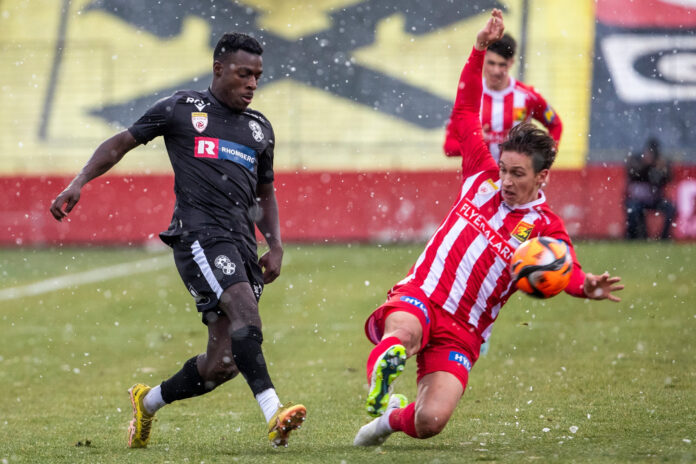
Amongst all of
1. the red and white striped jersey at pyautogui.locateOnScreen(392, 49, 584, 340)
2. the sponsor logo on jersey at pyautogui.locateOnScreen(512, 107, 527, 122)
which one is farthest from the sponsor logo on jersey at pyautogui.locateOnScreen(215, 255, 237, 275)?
the sponsor logo on jersey at pyautogui.locateOnScreen(512, 107, 527, 122)

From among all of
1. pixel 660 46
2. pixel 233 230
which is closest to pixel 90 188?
pixel 660 46

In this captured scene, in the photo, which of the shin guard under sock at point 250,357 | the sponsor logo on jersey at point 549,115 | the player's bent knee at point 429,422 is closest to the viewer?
the player's bent knee at point 429,422

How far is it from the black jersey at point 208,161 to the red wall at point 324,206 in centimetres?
1395

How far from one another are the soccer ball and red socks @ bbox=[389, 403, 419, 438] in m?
0.81

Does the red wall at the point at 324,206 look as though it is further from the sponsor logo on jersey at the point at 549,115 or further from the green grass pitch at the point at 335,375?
the sponsor logo on jersey at the point at 549,115

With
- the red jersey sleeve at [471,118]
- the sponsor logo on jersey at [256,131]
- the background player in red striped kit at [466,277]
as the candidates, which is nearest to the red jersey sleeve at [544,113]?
the red jersey sleeve at [471,118]

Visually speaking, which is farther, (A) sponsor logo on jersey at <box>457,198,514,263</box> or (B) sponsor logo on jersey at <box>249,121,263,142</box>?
(B) sponsor logo on jersey at <box>249,121,263,142</box>

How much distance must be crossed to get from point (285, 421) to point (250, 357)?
0.43 meters

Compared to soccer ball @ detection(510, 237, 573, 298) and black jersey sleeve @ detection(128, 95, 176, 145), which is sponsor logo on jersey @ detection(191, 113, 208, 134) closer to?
black jersey sleeve @ detection(128, 95, 176, 145)

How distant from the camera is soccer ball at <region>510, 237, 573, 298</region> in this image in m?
4.64

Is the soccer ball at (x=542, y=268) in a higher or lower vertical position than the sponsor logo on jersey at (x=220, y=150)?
lower

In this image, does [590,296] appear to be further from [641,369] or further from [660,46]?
[660,46]

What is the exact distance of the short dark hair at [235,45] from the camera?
531 centimetres

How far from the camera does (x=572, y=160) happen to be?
20859 millimetres
